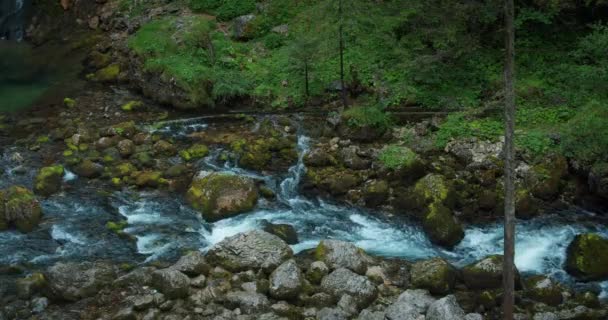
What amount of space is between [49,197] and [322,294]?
33.0ft

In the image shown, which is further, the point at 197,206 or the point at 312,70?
the point at 312,70

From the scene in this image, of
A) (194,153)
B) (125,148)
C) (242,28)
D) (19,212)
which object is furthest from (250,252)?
(242,28)

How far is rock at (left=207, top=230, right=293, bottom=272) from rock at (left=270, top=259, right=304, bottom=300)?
531 millimetres

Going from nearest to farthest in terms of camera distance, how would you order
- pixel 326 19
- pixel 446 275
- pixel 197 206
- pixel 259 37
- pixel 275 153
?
pixel 446 275, pixel 197 206, pixel 275 153, pixel 326 19, pixel 259 37

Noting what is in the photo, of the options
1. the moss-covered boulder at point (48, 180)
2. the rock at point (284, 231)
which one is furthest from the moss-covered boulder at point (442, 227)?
the moss-covered boulder at point (48, 180)

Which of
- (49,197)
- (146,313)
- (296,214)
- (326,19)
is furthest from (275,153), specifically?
(146,313)

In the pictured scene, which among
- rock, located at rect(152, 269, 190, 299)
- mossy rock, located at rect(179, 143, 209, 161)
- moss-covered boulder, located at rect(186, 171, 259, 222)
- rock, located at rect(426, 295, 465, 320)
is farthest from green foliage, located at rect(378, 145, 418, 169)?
rock, located at rect(152, 269, 190, 299)

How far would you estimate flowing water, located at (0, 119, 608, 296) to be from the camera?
1600 centimetres

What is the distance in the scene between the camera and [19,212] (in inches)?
675

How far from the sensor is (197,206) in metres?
18.3

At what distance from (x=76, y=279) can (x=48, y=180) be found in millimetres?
6111

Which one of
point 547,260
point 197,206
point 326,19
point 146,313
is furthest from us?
point 326,19

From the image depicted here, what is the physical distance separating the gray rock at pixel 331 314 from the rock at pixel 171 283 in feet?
10.6

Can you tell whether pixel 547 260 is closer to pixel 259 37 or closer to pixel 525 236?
pixel 525 236
